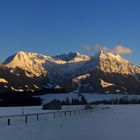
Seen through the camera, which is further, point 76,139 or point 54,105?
point 54,105

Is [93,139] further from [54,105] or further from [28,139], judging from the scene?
[54,105]

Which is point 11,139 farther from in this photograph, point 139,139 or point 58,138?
point 139,139

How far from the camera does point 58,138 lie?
101ft

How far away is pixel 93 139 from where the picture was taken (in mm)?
30516

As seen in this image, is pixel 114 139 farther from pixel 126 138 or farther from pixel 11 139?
pixel 11 139

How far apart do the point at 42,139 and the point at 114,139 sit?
16.2ft

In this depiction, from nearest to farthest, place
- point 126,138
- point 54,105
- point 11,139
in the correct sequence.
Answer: point 11,139, point 126,138, point 54,105

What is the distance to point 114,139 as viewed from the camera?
3100 centimetres

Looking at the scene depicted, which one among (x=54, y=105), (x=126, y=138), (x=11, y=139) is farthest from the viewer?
(x=54, y=105)

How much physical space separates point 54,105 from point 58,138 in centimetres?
10643

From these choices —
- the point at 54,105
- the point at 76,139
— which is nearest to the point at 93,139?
the point at 76,139

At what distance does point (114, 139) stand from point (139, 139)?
1.70 metres

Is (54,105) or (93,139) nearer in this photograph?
(93,139)

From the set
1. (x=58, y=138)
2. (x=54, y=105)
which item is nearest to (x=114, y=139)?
(x=58, y=138)
